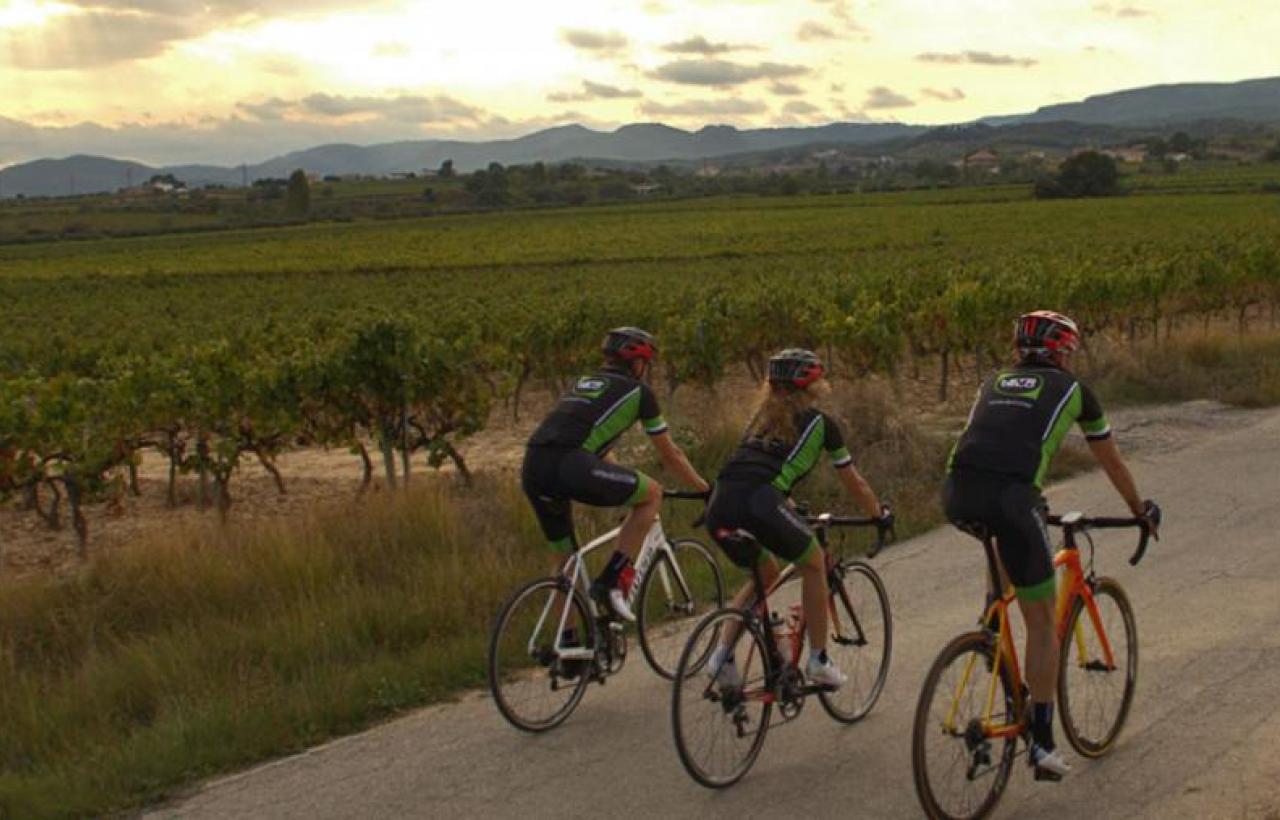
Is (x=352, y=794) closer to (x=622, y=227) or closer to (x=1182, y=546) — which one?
(x=1182, y=546)

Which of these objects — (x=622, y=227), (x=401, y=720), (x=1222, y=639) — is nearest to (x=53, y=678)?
(x=401, y=720)

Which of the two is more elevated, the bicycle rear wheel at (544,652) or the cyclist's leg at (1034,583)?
the cyclist's leg at (1034,583)

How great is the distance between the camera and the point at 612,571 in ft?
20.9

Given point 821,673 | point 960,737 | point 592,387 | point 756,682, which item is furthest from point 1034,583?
point 592,387

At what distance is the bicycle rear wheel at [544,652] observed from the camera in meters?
6.08

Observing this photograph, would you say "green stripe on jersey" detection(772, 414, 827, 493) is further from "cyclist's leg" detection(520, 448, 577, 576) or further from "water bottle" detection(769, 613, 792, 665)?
"cyclist's leg" detection(520, 448, 577, 576)

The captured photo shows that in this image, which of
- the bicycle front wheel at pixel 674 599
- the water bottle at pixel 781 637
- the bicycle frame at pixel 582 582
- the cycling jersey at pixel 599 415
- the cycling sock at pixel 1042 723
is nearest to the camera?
the cycling sock at pixel 1042 723

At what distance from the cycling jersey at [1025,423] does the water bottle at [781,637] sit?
3.52ft

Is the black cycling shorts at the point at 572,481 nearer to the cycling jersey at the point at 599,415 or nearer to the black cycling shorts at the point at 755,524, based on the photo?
the cycling jersey at the point at 599,415

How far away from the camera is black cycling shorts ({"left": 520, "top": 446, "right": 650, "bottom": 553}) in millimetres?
6273

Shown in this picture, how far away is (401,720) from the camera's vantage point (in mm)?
6273

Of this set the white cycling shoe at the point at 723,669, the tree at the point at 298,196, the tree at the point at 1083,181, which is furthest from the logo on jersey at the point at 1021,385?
the tree at the point at 298,196

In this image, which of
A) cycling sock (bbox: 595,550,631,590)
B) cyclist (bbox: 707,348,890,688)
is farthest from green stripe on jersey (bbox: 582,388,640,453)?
cyclist (bbox: 707,348,890,688)

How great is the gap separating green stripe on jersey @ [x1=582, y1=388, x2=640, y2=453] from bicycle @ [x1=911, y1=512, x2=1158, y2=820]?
191cm
